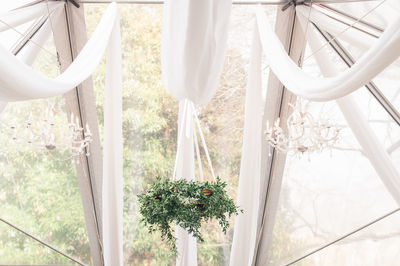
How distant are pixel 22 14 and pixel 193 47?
4.97 feet

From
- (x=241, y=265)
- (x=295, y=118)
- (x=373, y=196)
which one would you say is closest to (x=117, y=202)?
(x=241, y=265)

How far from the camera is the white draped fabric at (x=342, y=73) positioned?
1.35 meters

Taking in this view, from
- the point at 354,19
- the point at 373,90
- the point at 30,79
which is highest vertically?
the point at 354,19

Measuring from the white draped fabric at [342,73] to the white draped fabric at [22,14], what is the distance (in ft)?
6.14

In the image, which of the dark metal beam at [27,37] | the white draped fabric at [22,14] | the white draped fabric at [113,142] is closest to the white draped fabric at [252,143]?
the white draped fabric at [113,142]

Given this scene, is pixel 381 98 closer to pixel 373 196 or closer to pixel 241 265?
pixel 373 196

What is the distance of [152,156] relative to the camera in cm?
457

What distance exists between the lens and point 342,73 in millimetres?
1703

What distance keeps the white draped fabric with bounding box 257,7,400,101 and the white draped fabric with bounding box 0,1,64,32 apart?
6.14ft

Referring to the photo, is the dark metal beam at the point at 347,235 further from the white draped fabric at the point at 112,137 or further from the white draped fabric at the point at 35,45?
the white draped fabric at the point at 35,45

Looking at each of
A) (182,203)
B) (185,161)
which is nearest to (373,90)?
(185,161)

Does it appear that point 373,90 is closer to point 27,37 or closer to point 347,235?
point 347,235

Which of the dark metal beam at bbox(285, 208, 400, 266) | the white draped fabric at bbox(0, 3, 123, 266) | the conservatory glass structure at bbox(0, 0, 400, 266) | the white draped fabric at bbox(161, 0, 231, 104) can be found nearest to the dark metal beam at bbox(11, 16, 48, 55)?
the conservatory glass structure at bbox(0, 0, 400, 266)

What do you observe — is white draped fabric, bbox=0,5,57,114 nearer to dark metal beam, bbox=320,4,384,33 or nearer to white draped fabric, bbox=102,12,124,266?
white draped fabric, bbox=102,12,124,266
